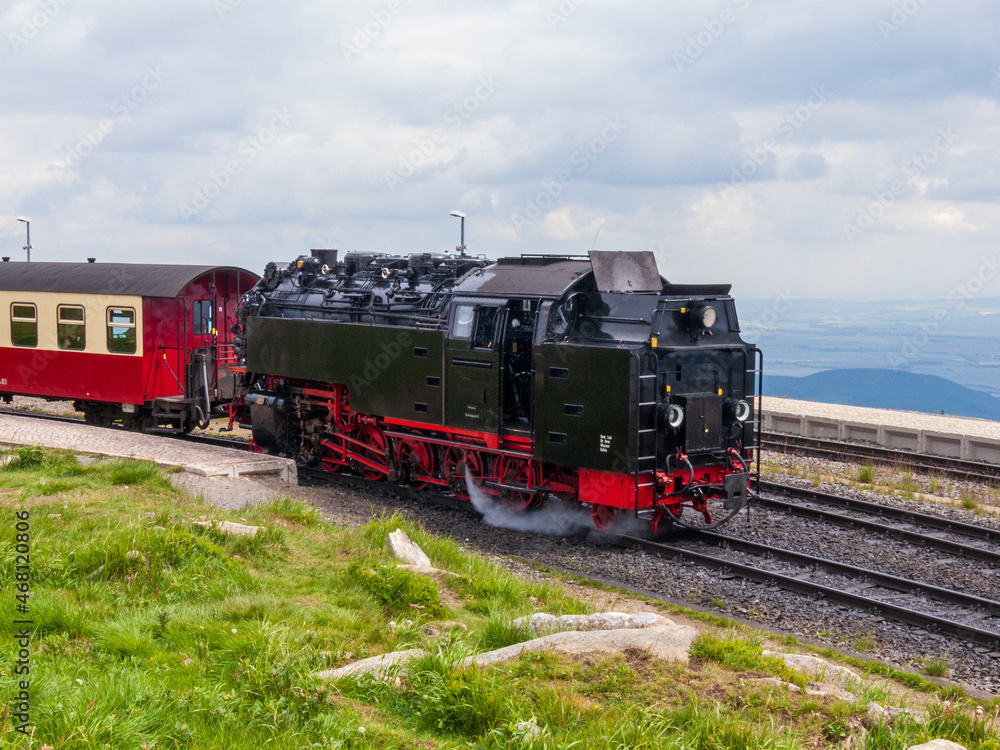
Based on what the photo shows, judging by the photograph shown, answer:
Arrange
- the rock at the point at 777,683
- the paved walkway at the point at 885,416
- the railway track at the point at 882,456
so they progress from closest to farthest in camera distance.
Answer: the rock at the point at 777,683
the railway track at the point at 882,456
the paved walkway at the point at 885,416

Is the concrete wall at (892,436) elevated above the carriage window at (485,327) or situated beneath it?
situated beneath

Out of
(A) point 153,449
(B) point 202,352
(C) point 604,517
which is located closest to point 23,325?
(B) point 202,352

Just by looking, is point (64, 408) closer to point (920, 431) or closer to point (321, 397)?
point (321, 397)

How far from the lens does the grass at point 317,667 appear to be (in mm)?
4676

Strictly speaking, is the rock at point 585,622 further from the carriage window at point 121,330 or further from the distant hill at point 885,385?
the distant hill at point 885,385

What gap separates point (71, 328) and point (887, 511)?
1545 cm

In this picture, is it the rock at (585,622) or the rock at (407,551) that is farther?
the rock at (407,551)

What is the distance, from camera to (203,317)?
729 inches

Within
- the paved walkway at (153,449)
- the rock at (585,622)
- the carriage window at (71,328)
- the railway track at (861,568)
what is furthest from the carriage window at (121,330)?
the rock at (585,622)

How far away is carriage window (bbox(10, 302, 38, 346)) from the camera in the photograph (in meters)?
18.9

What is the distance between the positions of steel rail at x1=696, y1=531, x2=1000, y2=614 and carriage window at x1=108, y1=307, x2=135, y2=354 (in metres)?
11.7

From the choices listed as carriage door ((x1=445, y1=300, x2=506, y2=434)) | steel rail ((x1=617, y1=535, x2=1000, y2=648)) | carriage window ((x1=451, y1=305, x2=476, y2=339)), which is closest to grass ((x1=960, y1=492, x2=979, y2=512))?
steel rail ((x1=617, y1=535, x2=1000, y2=648))

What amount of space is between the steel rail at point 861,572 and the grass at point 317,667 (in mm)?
2366

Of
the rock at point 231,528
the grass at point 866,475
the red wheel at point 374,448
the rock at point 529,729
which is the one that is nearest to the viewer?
the rock at point 529,729
